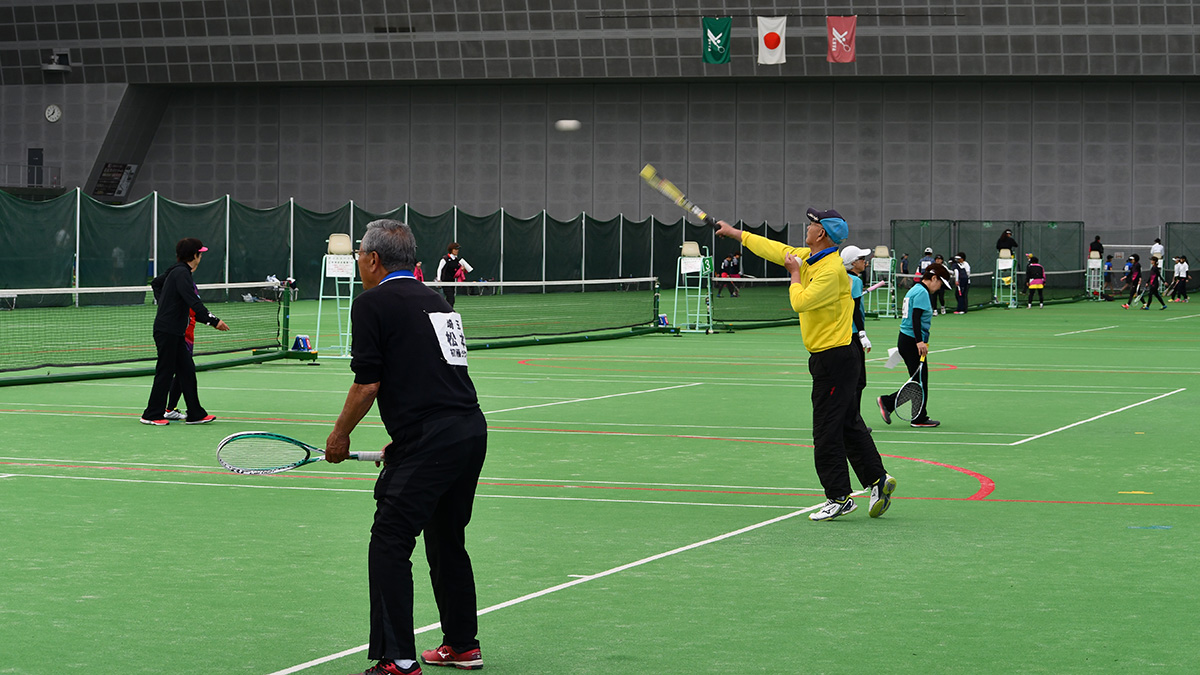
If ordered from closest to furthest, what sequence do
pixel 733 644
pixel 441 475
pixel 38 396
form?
1. pixel 441 475
2. pixel 733 644
3. pixel 38 396

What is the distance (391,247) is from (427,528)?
1.23 meters

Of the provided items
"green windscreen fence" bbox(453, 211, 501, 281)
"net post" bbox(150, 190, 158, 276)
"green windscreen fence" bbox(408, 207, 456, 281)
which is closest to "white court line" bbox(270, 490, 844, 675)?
"net post" bbox(150, 190, 158, 276)

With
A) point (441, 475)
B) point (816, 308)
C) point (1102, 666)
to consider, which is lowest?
point (1102, 666)

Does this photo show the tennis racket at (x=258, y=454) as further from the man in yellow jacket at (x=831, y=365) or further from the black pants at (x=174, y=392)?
the black pants at (x=174, y=392)

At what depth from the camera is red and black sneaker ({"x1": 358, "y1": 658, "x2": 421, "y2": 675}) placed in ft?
20.3

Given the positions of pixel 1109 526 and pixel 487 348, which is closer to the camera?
pixel 1109 526

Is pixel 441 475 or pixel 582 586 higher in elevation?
pixel 441 475

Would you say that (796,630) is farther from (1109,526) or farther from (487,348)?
(487,348)

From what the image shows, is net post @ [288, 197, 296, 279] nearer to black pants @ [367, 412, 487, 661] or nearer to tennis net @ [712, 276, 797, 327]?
tennis net @ [712, 276, 797, 327]

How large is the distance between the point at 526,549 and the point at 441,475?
3.08 meters

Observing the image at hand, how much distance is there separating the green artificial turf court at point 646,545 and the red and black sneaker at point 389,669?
13.4 inches

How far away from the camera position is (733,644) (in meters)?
7.00

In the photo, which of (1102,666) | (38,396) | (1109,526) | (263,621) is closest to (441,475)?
(263,621)

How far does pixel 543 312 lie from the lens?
138 ft
